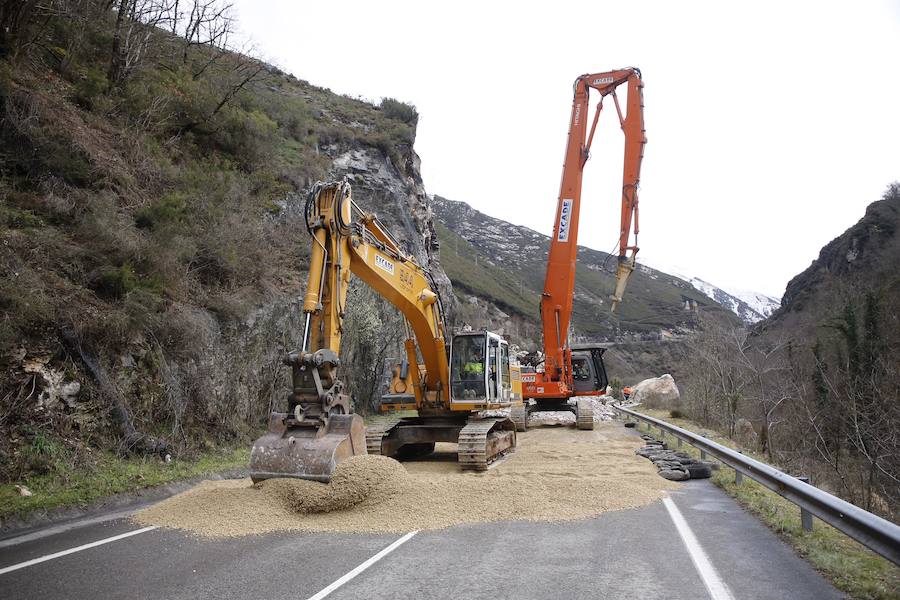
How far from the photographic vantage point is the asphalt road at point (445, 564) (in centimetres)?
454

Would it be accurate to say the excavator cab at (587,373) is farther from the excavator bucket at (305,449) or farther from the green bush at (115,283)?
the green bush at (115,283)

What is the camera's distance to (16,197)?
11352 mm

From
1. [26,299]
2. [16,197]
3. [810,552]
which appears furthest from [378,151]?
[810,552]

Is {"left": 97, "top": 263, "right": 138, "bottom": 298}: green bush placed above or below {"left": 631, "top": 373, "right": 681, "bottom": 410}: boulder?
above

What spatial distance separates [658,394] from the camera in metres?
37.2

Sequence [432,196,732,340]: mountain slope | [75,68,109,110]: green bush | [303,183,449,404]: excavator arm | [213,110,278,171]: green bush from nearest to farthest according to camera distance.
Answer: [303,183,449,404]: excavator arm, [75,68,109,110]: green bush, [213,110,278,171]: green bush, [432,196,732,340]: mountain slope

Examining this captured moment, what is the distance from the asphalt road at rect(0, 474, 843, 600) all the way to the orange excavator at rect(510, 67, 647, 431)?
1122 centimetres

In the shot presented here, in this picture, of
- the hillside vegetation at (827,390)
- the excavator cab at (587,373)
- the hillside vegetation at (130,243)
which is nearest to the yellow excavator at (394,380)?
the hillside vegetation at (130,243)

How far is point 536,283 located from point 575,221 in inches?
4074

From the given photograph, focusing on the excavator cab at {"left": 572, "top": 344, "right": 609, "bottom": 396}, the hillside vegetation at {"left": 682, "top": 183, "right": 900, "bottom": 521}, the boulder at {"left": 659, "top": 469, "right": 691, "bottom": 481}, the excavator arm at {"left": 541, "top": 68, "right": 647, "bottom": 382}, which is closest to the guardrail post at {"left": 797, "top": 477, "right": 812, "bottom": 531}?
the boulder at {"left": 659, "top": 469, "right": 691, "bottom": 481}

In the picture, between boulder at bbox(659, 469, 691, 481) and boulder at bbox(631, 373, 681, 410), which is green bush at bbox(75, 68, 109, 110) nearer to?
boulder at bbox(659, 469, 691, 481)

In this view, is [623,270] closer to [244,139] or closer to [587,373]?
[587,373]

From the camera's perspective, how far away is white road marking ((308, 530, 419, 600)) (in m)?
4.52

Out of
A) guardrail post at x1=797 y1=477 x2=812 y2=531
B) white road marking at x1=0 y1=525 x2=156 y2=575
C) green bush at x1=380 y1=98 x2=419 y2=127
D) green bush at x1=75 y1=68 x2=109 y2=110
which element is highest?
green bush at x1=380 y1=98 x2=419 y2=127
